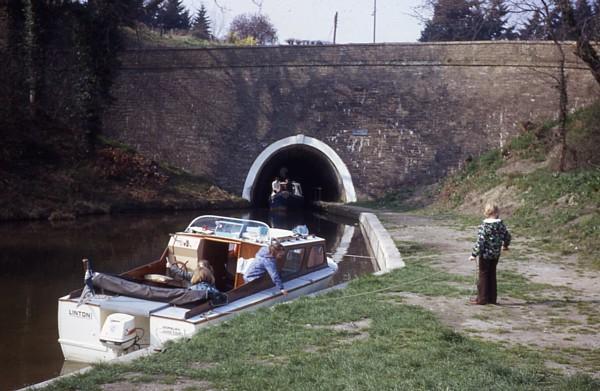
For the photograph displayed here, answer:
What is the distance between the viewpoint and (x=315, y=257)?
1200 centimetres

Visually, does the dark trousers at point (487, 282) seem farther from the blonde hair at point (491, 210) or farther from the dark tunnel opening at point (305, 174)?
the dark tunnel opening at point (305, 174)

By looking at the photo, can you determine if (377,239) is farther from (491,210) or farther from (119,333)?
(119,333)

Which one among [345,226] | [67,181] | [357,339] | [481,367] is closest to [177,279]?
[357,339]

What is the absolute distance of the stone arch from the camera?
27172 mm

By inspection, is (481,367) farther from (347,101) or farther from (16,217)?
(347,101)

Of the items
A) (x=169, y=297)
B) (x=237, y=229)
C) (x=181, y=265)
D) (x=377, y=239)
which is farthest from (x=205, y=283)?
(x=377, y=239)

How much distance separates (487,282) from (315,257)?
4.31 metres

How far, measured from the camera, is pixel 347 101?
90.2 ft

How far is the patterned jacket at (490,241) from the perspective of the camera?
8031 millimetres

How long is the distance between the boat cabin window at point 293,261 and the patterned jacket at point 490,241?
3.70m

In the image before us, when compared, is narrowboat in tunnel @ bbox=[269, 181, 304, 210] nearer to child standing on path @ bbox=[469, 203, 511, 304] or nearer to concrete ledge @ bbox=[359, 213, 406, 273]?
concrete ledge @ bbox=[359, 213, 406, 273]

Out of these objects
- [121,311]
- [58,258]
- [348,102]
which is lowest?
[58,258]

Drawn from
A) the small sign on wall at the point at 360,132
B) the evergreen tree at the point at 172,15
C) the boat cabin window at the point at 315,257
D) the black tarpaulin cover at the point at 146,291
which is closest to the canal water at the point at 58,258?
the black tarpaulin cover at the point at 146,291

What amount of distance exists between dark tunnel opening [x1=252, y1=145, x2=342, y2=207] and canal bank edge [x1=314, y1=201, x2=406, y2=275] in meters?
3.06
